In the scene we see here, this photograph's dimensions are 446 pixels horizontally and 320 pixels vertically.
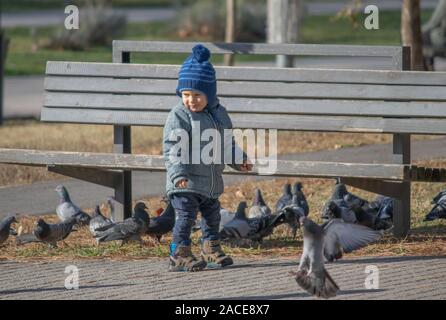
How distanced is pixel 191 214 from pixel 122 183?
58.4 inches

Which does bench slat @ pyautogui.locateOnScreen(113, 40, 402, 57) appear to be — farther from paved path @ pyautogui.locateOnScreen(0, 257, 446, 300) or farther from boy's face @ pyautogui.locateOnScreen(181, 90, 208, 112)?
paved path @ pyautogui.locateOnScreen(0, 257, 446, 300)

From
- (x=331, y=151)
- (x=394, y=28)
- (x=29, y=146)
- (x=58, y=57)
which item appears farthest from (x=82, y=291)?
(x=394, y=28)

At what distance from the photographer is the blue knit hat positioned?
724 centimetres

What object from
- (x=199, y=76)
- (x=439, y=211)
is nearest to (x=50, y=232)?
(x=199, y=76)

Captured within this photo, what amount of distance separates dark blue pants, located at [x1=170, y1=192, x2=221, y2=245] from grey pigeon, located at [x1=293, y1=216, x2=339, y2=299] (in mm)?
966

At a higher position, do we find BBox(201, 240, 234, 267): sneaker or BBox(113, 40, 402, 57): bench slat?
BBox(113, 40, 402, 57): bench slat

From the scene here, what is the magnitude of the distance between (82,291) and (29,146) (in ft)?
21.7

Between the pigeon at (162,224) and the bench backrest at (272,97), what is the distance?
706mm

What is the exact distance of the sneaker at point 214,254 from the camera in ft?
24.5

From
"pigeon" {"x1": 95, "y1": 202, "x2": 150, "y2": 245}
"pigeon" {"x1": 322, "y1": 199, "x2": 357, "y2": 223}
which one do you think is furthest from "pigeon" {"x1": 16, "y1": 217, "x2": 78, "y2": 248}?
"pigeon" {"x1": 322, "y1": 199, "x2": 357, "y2": 223}

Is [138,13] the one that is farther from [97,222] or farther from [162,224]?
[162,224]

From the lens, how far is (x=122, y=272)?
741cm

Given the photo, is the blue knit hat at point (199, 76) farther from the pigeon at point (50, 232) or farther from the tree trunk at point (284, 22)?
the tree trunk at point (284, 22)
